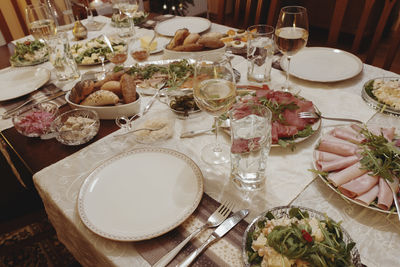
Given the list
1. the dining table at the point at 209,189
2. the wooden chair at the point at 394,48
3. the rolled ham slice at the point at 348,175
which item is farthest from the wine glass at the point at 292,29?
the wooden chair at the point at 394,48

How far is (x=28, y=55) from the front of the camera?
1.58 metres

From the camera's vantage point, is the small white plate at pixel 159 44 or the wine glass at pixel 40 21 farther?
the small white plate at pixel 159 44

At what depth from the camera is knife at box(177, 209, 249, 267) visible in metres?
0.62

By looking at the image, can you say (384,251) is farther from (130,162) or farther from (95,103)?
(95,103)

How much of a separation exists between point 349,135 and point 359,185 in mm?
192

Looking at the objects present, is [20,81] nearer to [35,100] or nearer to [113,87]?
[35,100]

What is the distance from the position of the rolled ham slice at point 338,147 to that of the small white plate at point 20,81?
3.98 feet

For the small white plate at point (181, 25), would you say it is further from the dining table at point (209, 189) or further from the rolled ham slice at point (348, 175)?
the rolled ham slice at point (348, 175)

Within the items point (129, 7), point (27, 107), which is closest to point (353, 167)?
point (27, 107)

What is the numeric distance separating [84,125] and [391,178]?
920 millimetres

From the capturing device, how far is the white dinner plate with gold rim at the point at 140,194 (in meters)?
0.69

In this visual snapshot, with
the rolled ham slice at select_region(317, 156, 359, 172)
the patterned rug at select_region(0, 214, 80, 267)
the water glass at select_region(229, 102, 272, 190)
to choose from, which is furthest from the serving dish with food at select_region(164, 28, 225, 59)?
the patterned rug at select_region(0, 214, 80, 267)

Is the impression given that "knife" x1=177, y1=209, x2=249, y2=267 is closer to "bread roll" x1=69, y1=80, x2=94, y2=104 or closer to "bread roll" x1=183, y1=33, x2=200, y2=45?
"bread roll" x1=69, y1=80, x2=94, y2=104

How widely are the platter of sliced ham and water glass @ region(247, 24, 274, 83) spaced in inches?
19.4
